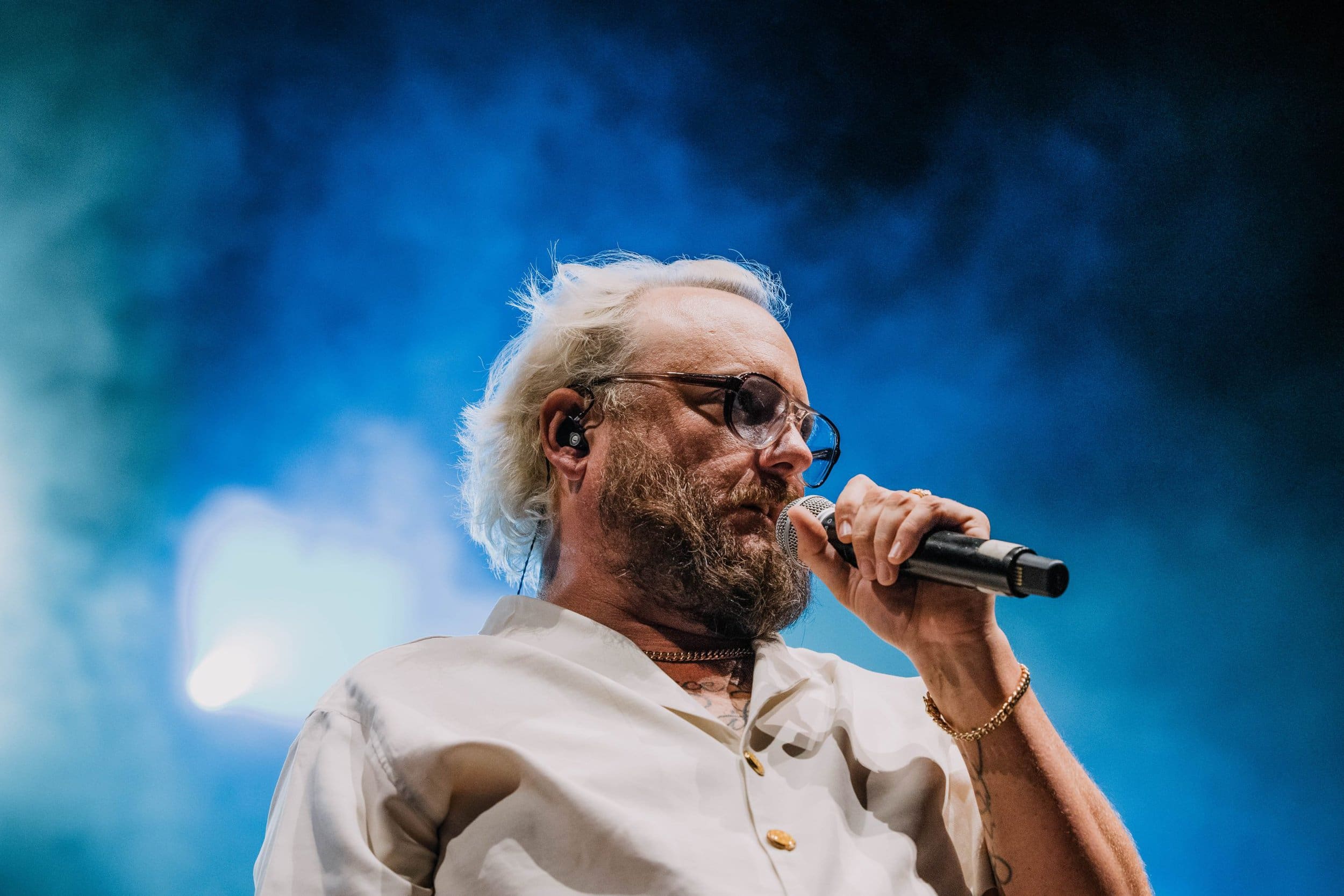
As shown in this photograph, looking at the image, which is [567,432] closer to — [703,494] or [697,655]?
[703,494]

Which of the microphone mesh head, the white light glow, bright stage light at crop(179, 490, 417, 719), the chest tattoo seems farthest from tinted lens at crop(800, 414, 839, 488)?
bright stage light at crop(179, 490, 417, 719)

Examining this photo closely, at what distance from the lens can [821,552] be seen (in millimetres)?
1423

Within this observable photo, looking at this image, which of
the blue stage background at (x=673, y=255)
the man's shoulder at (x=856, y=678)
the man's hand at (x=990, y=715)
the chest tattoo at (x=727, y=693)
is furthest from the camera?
the blue stage background at (x=673, y=255)

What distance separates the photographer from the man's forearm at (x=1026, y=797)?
123cm

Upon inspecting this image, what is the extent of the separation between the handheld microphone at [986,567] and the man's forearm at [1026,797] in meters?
0.20

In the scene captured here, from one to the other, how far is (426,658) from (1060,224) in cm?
307

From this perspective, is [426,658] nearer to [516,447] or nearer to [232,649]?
[516,447]

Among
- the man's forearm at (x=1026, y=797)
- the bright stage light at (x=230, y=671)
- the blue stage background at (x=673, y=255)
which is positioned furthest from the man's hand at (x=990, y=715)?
the bright stage light at (x=230, y=671)

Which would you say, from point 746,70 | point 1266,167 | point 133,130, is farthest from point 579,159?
point 1266,167

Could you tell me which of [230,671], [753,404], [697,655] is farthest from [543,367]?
[230,671]

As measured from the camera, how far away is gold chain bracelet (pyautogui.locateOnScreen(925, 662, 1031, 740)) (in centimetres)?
126

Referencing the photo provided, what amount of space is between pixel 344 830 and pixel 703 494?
92 centimetres

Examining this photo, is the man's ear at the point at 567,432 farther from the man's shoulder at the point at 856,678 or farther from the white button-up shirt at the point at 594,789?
the man's shoulder at the point at 856,678

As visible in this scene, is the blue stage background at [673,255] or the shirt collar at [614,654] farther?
the blue stage background at [673,255]
